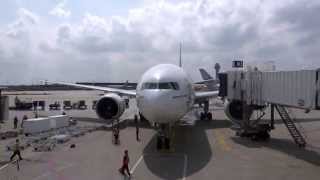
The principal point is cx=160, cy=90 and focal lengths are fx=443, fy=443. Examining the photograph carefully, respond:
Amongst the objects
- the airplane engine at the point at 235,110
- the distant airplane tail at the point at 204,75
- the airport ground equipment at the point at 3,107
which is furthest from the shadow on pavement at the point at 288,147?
the distant airplane tail at the point at 204,75

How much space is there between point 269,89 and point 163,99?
7266 mm

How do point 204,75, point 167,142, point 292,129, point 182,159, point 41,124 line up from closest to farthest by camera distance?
point 182,159, point 167,142, point 292,129, point 41,124, point 204,75

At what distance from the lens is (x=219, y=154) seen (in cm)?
2381

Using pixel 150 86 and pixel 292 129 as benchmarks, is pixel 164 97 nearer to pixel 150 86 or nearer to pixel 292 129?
pixel 150 86

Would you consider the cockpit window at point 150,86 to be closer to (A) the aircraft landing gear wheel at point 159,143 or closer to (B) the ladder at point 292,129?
(A) the aircraft landing gear wheel at point 159,143

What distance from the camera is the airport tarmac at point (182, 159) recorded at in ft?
61.3

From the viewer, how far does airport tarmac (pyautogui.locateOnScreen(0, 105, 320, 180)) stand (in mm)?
18688

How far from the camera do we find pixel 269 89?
26.4 meters

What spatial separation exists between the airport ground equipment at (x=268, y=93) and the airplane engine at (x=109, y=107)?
29.2 feet

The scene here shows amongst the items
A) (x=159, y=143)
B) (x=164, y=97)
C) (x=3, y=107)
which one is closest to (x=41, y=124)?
(x=3, y=107)

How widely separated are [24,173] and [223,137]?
1556 cm

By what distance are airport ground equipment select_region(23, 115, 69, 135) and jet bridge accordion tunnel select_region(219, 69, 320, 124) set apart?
45.9 ft

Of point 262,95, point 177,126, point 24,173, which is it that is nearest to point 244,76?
point 262,95

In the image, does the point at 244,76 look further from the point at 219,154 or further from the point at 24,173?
the point at 24,173
